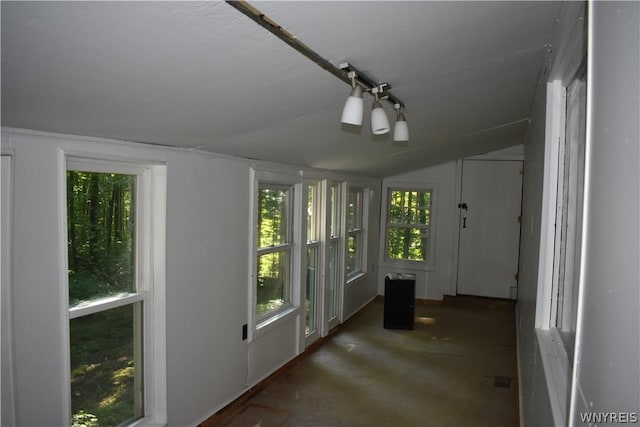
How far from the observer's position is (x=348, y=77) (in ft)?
6.59

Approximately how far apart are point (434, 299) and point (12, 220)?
656 centimetres

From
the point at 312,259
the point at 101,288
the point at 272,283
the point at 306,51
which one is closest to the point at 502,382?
the point at 312,259

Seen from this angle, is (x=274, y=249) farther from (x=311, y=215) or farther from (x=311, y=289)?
(x=311, y=289)

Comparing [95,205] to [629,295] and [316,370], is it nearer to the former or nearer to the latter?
[629,295]

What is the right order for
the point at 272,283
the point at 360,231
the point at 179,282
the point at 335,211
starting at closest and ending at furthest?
the point at 179,282 < the point at 272,283 < the point at 335,211 < the point at 360,231

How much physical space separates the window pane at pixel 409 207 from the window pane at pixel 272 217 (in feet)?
11.8

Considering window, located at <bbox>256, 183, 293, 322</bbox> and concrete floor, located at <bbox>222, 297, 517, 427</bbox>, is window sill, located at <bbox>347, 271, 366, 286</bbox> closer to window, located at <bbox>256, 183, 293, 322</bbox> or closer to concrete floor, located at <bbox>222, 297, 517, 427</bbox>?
concrete floor, located at <bbox>222, 297, 517, 427</bbox>

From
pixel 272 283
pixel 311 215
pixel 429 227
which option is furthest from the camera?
pixel 429 227

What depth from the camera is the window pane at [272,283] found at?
13.3ft

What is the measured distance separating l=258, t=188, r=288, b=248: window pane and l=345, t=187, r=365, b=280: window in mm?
1896

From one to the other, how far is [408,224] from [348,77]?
578 cm

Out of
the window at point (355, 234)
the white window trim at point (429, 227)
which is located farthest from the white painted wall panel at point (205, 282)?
the white window trim at point (429, 227)

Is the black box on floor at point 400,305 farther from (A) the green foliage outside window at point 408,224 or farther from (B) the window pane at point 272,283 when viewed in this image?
(B) the window pane at point 272,283

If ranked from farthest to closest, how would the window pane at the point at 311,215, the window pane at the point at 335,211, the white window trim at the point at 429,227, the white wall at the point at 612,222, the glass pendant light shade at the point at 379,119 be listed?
the white window trim at the point at 429,227, the window pane at the point at 335,211, the window pane at the point at 311,215, the glass pendant light shade at the point at 379,119, the white wall at the point at 612,222
